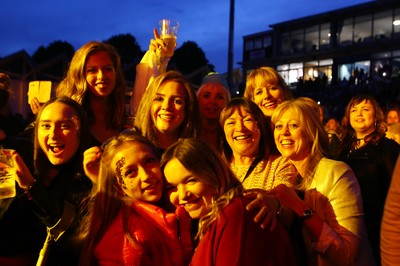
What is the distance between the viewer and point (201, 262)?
1939 mm

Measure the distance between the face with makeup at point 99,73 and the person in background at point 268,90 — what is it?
133cm

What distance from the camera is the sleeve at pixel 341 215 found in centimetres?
245

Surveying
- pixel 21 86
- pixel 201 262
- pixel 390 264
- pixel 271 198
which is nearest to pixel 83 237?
pixel 201 262

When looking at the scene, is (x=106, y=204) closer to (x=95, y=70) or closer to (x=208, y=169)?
(x=208, y=169)

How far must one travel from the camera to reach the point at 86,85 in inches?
146

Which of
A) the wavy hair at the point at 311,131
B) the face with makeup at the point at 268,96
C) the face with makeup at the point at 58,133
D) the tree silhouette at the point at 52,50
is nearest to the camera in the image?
the face with makeup at the point at 58,133

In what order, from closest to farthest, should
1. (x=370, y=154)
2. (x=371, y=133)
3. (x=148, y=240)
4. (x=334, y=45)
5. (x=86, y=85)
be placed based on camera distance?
1. (x=148, y=240)
2. (x=86, y=85)
3. (x=370, y=154)
4. (x=371, y=133)
5. (x=334, y=45)

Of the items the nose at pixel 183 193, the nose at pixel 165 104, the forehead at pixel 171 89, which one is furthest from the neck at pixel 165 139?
the nose at pixel 183 193

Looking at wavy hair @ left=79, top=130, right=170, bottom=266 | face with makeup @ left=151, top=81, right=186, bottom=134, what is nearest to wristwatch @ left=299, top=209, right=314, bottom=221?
wavy hair @ left=79, top=130, right=170, bottom=266

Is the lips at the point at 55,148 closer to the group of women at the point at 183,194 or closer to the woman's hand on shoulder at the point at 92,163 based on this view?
the group of women at the point at 183,194

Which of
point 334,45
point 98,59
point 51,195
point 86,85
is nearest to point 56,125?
point 51,195

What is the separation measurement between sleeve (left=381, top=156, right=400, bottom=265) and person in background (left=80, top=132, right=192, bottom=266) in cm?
93

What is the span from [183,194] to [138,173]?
1.05 ft

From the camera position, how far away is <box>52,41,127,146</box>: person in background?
371cm
